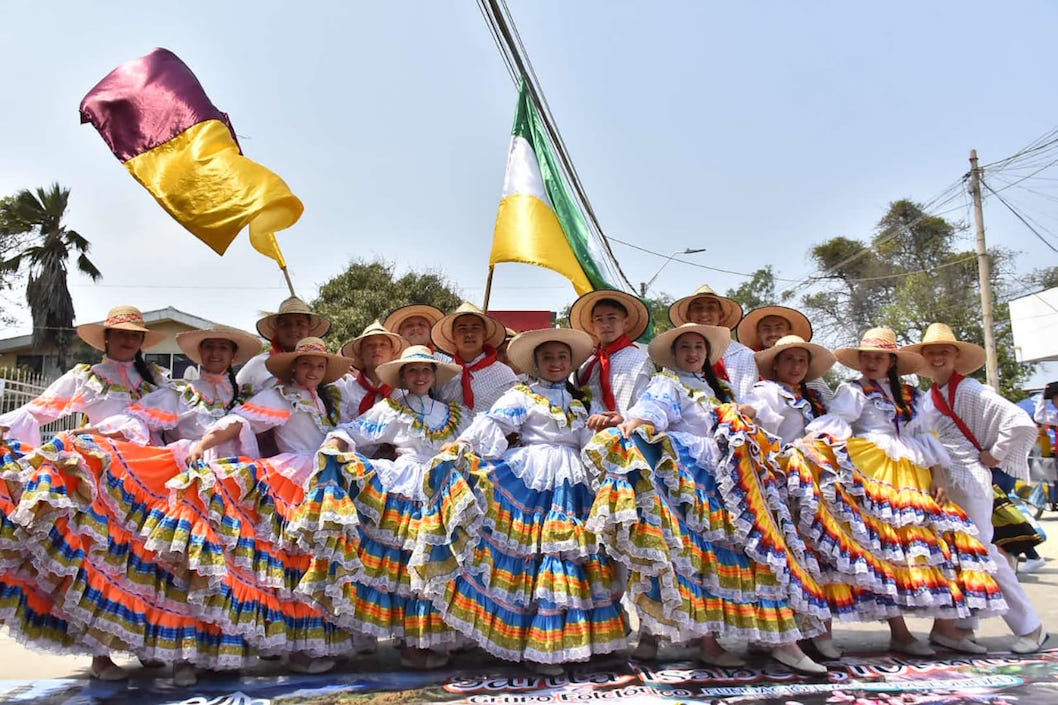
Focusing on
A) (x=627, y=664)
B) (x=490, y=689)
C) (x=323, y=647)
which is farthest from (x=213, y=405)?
(x=627, y=664)

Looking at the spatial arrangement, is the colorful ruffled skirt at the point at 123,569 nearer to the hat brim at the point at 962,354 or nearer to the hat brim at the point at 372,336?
the hat brim at the point at 372,336

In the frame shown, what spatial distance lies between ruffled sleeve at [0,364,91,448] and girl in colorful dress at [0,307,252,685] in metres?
0.06

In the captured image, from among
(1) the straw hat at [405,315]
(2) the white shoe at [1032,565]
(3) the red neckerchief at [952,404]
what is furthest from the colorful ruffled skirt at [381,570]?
(2) the white shoe at [1032,565]

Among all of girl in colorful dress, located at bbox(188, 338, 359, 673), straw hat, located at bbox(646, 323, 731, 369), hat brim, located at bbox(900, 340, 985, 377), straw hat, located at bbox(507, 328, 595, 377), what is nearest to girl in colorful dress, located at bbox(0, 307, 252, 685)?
girl in colorful dress, located at bbox(188, 338, 359, 673)

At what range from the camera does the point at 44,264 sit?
2119cm

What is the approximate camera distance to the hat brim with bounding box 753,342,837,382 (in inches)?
189

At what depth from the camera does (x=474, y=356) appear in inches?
203

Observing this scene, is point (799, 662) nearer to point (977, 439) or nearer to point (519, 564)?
point (519, 564)

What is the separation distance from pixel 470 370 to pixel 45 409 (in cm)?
237

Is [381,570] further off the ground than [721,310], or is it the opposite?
[721,310]

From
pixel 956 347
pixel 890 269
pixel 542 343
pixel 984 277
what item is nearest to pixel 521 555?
pixel 542 343

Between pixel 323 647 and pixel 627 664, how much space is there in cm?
156

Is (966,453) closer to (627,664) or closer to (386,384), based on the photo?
(627,664)

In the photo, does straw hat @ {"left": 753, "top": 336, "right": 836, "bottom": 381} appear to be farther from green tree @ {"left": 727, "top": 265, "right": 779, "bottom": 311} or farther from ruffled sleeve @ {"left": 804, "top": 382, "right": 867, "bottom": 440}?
green tree @ {"left": 727, "top": 265, "right": 779, "bottom": 311}
